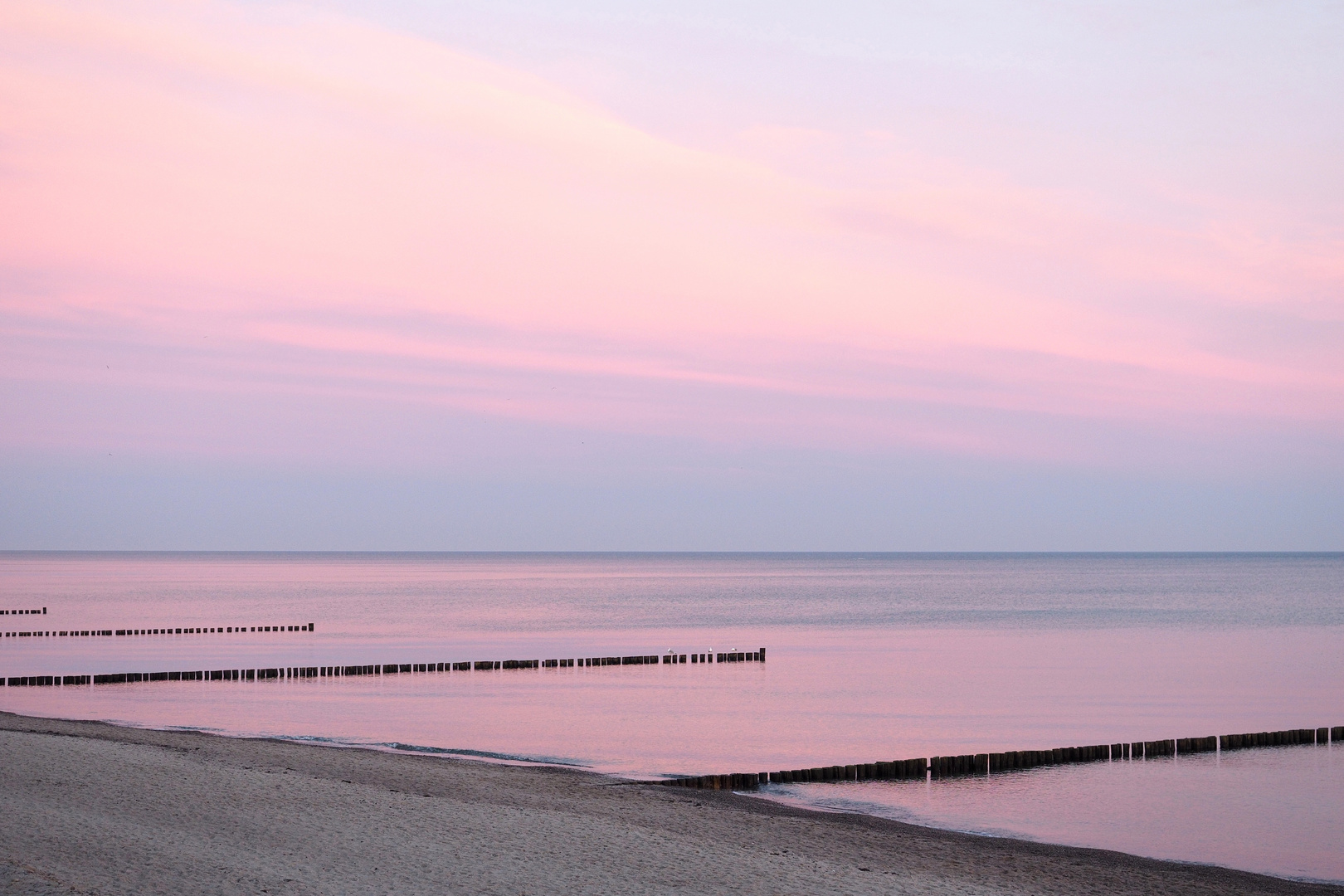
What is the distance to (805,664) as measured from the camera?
5831 centimetres

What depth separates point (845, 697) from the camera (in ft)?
150

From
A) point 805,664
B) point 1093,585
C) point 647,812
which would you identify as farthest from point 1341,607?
point 647,812

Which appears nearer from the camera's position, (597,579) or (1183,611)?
(1183,611)

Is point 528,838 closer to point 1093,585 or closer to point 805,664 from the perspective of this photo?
point 805,664

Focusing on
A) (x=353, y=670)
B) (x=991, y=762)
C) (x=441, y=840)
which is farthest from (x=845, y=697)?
(x=441, y=840)

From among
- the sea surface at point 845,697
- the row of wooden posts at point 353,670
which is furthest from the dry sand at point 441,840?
the row of wooden posts at point 353,670

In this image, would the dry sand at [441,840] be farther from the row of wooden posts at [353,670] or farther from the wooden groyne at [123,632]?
the wooden groyne at [123,632]

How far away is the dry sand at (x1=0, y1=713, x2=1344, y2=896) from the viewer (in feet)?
47.3

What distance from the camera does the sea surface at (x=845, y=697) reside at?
86.2 feet

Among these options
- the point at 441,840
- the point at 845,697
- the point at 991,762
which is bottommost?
the point at 845,697

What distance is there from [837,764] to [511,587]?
128105 mm

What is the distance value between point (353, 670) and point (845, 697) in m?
19.8

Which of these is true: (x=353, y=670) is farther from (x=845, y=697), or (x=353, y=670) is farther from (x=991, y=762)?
(x=991, y=762)

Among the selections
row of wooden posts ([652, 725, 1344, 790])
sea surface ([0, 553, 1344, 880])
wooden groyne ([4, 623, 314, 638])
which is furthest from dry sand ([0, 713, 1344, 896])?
wooden groyne ([4, 623, 314, 638])
